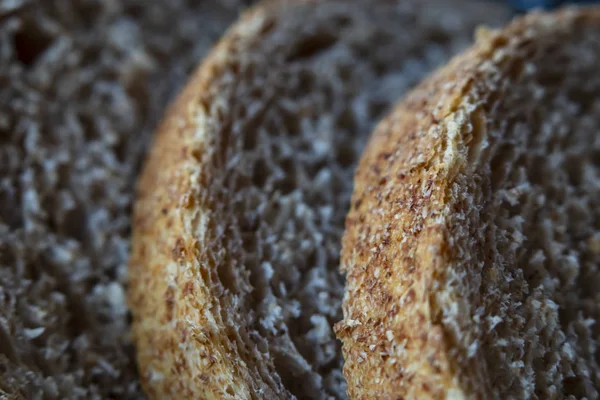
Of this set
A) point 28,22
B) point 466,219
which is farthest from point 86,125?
point 466,219

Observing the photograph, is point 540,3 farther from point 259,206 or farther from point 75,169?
point 75,169

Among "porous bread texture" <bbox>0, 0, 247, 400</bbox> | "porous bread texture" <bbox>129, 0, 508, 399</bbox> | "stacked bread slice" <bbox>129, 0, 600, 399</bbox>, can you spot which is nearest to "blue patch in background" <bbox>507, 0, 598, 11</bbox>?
"stacked bread slice" <bbox>129, 0, 600, 399</bbox>

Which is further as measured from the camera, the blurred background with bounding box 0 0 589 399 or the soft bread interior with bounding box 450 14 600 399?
the blurred background with bounding box 0 0 589 399

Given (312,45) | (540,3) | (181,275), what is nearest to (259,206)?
(181,275)

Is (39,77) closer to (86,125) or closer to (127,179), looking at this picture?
(86,125)

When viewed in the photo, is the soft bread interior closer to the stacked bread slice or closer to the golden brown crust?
the stacked bread slice
